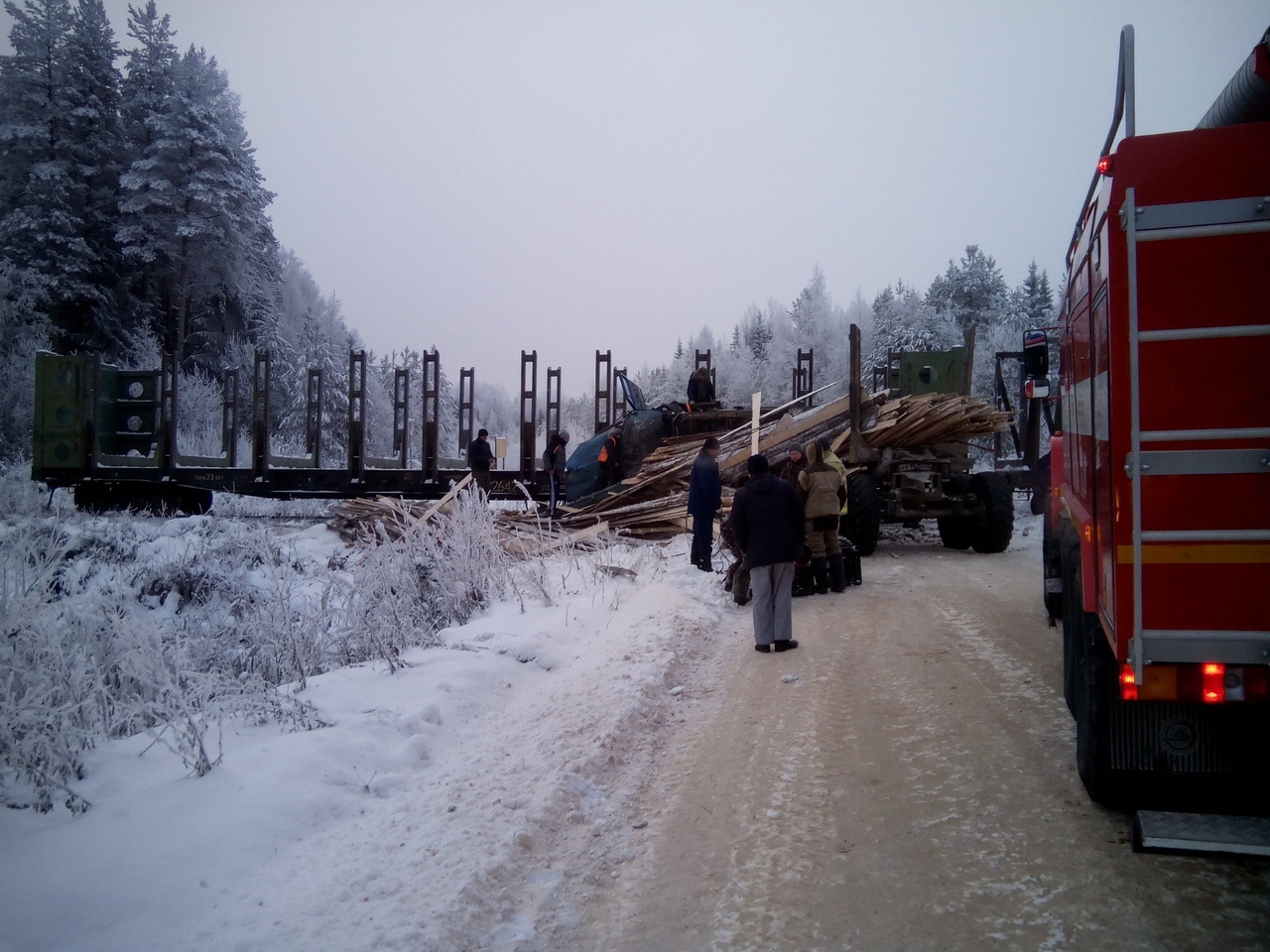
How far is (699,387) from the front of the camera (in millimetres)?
16641

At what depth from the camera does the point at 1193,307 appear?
9.75ft

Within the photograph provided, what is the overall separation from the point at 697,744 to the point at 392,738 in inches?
74.3

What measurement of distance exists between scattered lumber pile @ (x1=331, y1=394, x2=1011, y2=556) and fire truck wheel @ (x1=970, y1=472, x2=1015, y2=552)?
1096 mm

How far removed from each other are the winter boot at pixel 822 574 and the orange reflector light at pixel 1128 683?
22.1 feet

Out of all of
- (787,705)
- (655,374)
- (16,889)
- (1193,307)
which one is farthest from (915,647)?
(655,374)

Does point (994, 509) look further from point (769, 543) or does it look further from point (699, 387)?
point (769, 543)

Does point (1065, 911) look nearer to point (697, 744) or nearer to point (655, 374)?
point (697, 744)

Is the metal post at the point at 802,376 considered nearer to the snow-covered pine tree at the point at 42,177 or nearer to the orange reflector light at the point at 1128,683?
the orange reflector light at the point at 1128,683

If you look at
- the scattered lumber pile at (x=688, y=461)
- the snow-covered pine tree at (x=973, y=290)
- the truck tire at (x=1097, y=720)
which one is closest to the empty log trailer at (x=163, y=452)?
the scattered lumber pile at (x=688, y=461)

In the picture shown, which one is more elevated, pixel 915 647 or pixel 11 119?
pixel 11 119

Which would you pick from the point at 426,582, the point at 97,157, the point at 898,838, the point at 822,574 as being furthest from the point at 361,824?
the point at 97,157

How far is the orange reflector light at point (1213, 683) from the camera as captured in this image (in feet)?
9.80

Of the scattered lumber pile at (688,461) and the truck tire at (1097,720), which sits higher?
the scattered lumber pile at (688,461)

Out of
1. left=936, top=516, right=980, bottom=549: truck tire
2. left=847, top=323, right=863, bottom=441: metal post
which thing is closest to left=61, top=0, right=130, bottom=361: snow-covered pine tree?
left=847, top=323, right=863, bottom=441: metal post
